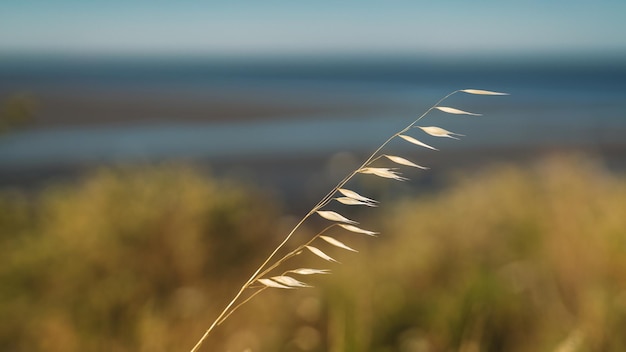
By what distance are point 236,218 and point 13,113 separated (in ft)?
6.92

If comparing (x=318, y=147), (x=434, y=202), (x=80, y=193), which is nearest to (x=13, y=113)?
(x=80, y=193)

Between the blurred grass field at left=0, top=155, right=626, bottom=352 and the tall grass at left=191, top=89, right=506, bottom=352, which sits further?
the blurred grass field at left=0, top=155, right=626, bottom=352

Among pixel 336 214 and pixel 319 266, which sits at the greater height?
pixel 336 214

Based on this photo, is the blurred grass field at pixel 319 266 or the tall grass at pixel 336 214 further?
the blurred grass field at pixel 319 266

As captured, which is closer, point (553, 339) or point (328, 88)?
point (553, 339)

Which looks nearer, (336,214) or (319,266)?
(336,214)

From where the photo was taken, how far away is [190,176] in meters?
4.61

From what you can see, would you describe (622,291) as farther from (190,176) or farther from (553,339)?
(190,176)

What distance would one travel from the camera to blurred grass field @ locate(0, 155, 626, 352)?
2615 millimetres

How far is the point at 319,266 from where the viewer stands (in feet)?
12.8

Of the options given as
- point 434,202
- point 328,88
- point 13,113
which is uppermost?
point 13,113

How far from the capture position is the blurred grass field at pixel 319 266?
262 centimetres

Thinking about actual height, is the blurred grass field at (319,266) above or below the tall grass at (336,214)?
below

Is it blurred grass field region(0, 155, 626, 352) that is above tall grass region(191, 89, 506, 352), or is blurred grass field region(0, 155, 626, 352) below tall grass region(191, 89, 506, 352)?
below
